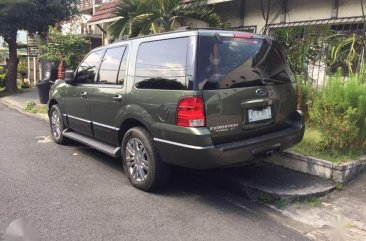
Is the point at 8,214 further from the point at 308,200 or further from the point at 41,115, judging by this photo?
the point at 41,115

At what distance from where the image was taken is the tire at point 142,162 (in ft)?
15.0

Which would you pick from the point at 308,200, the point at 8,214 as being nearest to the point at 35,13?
the point at 8,214

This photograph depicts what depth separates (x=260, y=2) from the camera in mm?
9453

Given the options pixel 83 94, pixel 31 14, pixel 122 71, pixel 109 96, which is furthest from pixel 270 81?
pixel 31 14

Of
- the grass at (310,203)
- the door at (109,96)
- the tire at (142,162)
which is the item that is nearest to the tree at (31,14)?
the door at (109,96)

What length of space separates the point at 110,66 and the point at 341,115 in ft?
10.3

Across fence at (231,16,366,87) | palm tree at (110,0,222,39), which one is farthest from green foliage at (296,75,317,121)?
palm tree at (110,0,222,39)

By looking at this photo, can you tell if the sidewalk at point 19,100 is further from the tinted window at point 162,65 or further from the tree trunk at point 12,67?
the tinted window at point 162,65

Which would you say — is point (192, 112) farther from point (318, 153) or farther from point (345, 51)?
point (345, 51)

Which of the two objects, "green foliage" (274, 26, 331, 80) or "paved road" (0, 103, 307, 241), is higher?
"green foliage" (274, 26, 331, 80)

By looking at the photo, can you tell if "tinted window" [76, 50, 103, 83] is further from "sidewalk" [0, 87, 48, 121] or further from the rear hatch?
"sidewalk" [0, 87, 48, 121]

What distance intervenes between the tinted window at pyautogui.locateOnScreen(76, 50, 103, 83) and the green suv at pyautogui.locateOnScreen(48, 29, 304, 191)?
482mm

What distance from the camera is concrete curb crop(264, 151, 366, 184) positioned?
15.8ft

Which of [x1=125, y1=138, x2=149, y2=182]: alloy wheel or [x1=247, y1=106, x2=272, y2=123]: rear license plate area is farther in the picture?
[x1=125, y1=138, x2=149, y2=182]: alloy wheel
